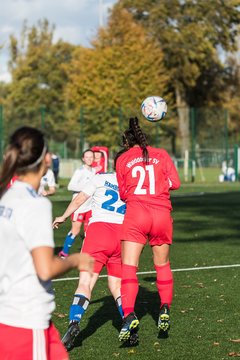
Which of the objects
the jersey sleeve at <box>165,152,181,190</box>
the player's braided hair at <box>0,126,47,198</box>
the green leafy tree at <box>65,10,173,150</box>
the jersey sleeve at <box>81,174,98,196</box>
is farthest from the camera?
the green leafy tree at <box>65,10,173,150</box>

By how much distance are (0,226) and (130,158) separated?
148 inches

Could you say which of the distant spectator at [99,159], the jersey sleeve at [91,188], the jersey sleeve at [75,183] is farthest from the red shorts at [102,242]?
the distant spectator at [99,159]

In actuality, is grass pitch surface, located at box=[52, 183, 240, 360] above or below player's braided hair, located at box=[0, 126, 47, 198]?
below

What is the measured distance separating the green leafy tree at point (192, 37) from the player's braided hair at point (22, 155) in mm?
63300

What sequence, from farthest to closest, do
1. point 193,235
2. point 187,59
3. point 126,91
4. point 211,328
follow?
1. point 187,59
2. point 126,91
3. point 193,235
4. point 211,328

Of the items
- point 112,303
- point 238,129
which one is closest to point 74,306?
point 112,303

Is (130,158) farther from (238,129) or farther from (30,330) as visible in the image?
(238,129)

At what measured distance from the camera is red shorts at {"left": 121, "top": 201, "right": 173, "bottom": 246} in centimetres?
818

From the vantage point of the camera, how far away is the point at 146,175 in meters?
8.18

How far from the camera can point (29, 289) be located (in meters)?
4.56

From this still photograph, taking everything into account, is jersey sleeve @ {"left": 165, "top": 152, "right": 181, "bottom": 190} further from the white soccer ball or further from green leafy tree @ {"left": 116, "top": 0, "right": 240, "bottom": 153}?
green leafy tree @ {"left": 116, "top": 0, "right": 240, "bottom": 153}

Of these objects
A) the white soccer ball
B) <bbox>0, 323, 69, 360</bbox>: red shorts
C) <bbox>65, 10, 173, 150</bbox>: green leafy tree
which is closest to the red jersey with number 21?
the white soccer ball

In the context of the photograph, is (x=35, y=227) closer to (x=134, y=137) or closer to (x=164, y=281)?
(x=134, y=137)

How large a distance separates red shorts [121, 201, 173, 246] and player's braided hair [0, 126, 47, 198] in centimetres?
363
